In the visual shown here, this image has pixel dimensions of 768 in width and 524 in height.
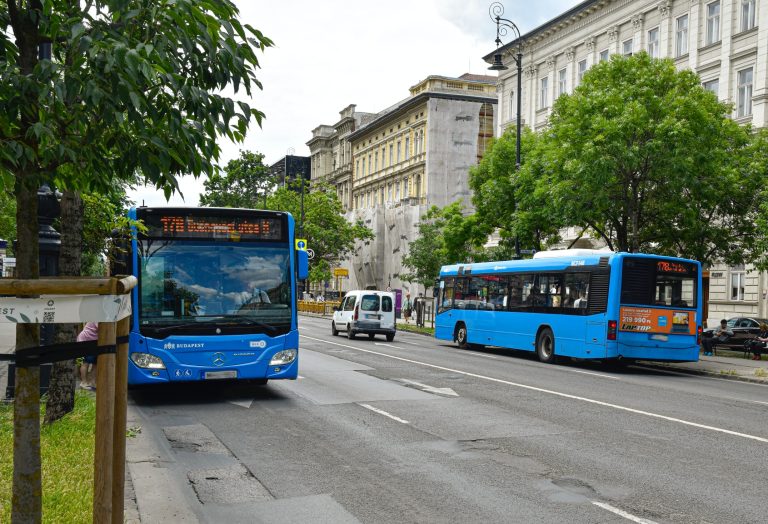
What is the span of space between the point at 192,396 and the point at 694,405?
27.0 ft

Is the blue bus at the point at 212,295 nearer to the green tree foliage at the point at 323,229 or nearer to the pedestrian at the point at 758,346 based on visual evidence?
the pedestrian at the point at 758,346

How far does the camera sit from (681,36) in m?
41.3

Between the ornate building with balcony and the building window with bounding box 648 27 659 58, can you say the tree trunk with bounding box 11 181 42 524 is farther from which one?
the ornate building with balcony

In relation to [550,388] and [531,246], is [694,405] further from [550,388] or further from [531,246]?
[531,246]

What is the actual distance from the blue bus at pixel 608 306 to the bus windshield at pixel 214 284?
1085 centimetres

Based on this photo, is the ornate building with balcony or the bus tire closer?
the bus tire

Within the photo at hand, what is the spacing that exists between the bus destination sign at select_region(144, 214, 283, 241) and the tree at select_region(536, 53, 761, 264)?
15957 millimetres

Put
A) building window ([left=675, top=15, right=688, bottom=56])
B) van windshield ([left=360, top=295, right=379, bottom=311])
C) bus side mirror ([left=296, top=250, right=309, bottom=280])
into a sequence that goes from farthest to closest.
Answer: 1. building window ([left=675, top=15, right=688, bottom=56])
2. van windshield ([left=360, top=295, right=379, bottom=311])
3. bus side mirror ([left=296, top=250, right=309, bottom=280])

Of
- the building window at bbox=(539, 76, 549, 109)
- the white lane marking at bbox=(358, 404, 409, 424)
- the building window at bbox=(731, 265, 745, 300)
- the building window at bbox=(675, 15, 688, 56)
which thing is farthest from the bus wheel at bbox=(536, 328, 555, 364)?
the building window at bbox=(539, 76, 549, 109)

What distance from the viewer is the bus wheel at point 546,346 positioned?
2342 cm

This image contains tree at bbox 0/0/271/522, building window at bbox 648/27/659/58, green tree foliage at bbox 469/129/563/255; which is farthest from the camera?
building window at bbox 648/27/659/58

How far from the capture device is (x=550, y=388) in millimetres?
15773

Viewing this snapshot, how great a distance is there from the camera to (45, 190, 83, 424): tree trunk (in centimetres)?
912

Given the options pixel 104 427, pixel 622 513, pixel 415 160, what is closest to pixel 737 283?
pixel 622 513
